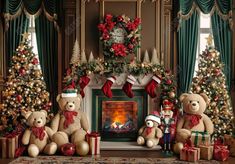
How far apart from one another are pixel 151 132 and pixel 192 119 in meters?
0.68

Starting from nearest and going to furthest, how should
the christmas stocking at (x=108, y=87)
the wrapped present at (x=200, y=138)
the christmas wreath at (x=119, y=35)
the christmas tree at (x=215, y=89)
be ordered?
the wrapped present at (x=200, y=138) → the christmas stocking at (x=108, y=87) → the christmas wreath at (x=119, y=35) → the christmas tree at (x=215, y=89)

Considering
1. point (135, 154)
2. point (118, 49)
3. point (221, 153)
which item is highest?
point (118, 49)

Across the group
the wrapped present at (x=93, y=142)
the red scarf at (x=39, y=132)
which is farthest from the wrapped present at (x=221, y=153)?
the red scarf at (x=39, y=132)

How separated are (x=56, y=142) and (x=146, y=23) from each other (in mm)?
2656

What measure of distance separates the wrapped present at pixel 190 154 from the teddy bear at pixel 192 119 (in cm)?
44

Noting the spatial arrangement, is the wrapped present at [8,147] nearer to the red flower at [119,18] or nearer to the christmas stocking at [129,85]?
the christmas stocking at [129,85]

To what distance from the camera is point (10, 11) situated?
7195mm

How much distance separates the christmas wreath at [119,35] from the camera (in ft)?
21.2

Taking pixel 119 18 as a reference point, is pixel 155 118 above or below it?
below

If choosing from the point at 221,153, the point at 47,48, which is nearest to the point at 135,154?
the point at 221,153

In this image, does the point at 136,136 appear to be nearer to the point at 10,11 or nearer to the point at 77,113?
the point at 77,113

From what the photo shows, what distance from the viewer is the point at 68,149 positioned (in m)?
5.36

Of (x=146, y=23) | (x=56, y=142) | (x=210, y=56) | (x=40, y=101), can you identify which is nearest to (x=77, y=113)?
(x=56, y=142)

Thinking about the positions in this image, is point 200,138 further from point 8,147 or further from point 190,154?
point 8,147
